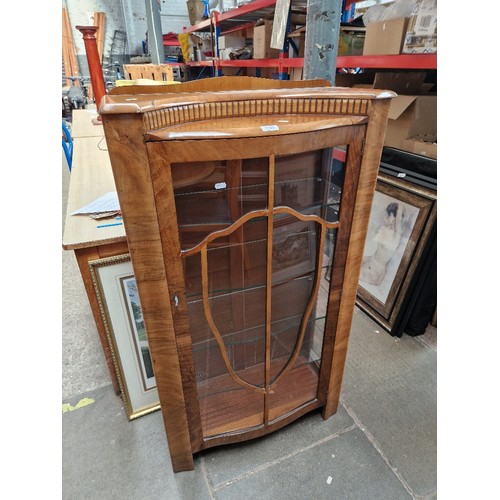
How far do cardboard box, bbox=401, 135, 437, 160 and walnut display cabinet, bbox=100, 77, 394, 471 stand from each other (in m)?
0.92

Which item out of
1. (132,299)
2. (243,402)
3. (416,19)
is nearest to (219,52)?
(416,19)

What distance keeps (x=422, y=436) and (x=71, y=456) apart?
1.29 m

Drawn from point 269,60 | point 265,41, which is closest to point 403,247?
point 269,60

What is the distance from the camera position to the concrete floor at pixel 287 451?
112 centimetres

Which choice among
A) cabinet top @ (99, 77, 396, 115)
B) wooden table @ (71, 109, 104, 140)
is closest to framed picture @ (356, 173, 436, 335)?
cabinet top @ (99, 77, 396, 115)

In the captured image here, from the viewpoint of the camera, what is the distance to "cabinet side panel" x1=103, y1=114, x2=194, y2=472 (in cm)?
62

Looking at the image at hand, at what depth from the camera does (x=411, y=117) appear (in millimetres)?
1643

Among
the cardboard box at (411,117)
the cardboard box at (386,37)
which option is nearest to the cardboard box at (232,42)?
the cardboard box at (386,37)

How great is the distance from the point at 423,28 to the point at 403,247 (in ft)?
3.01

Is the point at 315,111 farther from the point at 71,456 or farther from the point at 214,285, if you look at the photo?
the point at 71,456

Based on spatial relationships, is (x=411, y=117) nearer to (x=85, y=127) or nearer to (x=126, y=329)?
(x=126, y=329)

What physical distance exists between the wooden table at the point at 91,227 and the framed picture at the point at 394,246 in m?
1.25

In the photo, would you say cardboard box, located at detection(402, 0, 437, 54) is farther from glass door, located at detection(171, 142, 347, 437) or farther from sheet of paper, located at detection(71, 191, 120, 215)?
sheet of paper, located at detection(71, 191, 120, 215)

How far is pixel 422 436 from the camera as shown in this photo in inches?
50.3
